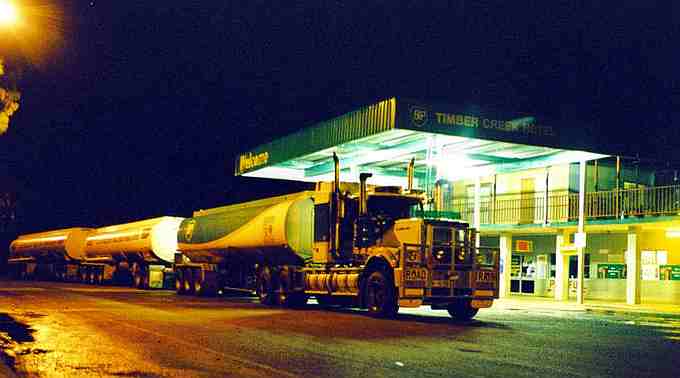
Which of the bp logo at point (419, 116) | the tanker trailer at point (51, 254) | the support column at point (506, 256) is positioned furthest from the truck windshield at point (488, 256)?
the tanker trailer at point (51, 254)

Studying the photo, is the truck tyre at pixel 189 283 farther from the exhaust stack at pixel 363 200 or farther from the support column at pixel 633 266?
the support column at pixel 633 266

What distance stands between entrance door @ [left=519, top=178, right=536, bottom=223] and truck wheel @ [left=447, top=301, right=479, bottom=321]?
15846 mm

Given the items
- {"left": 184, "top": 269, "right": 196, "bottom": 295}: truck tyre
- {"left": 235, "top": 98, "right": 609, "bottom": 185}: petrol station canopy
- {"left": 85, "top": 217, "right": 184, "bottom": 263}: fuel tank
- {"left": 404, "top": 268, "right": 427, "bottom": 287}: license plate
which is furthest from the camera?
{"left": 85, "top": 217, "right": 184, "bottom": 263}: fuel tank

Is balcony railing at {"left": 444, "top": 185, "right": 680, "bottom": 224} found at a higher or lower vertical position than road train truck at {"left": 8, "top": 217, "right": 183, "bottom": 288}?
higher

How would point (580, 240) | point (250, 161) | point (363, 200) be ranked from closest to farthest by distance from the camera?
1. point (363, 200)
2. point (580, 240)
3. point (250, 161)

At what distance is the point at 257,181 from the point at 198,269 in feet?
138

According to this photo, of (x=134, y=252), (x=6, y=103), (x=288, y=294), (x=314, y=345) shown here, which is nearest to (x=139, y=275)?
(x=134, y=252)

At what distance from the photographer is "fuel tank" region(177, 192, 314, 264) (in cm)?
2273

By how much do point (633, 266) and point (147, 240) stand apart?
21950 mm

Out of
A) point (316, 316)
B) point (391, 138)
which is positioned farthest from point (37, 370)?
point (391, 138)

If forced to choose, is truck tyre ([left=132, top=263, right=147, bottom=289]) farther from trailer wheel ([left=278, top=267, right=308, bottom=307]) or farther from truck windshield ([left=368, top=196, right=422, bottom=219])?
truck windshield ([left=368, top=196, right=422, bottom=219])

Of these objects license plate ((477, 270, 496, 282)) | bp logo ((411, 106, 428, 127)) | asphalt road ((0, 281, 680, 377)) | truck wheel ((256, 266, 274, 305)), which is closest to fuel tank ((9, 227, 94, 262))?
truck wheel ((256, 266, 274, 305))

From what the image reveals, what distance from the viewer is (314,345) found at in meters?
12.2

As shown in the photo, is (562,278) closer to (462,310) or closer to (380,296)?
(462,310)
